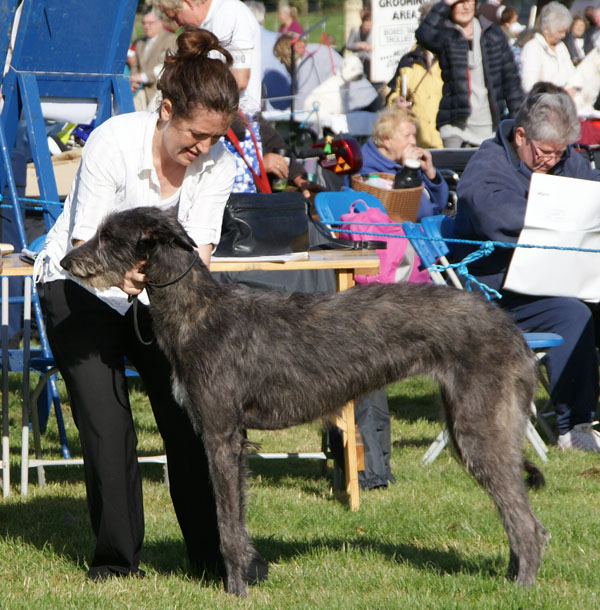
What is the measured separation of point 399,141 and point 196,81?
544 cm

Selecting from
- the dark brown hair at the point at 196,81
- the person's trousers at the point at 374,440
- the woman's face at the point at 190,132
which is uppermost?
the dark brown hair at the point at 196,81

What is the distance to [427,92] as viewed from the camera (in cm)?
1109

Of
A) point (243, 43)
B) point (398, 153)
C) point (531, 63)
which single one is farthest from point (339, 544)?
point (531, 63)

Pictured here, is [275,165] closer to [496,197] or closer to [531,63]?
[496,197]

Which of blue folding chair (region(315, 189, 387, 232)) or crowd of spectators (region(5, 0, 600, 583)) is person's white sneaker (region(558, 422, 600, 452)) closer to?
crowd of spectators (region(5, 0, 600, 583))

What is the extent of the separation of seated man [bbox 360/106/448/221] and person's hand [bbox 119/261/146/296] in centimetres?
524

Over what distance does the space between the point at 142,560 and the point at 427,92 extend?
309 inches

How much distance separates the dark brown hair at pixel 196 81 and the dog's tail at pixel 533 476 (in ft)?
6.59

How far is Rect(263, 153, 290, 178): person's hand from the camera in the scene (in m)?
7.81

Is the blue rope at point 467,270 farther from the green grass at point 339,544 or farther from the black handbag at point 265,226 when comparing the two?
the green grass at point 339,544

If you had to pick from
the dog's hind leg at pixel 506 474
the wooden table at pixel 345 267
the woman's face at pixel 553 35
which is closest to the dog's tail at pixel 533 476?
the dog's hind leg at pixel 506 474

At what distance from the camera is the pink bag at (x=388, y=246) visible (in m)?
6.82

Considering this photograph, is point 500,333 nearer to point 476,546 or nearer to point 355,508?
point 476,546

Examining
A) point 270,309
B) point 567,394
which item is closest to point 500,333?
point 270,309
